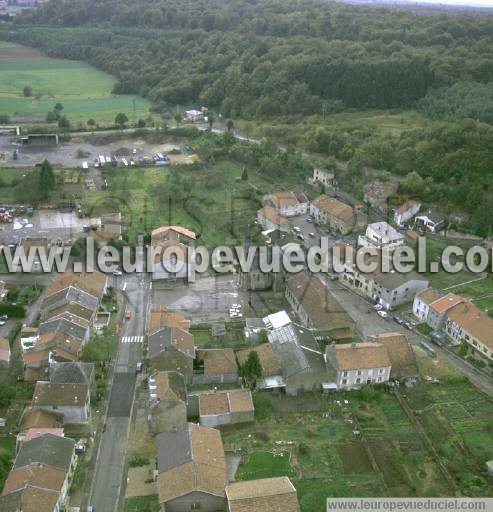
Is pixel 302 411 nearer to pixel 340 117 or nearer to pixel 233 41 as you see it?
pixel 340 117

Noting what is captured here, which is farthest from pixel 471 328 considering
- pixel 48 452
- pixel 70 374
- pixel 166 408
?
pixel 48 452

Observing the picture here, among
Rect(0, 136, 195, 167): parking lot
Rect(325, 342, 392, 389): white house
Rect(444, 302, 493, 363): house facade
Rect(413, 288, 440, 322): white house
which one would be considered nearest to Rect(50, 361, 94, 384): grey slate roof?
Rect(325, 342, 392, 389): white house

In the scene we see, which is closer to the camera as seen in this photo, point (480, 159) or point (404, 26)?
point (480, 159)

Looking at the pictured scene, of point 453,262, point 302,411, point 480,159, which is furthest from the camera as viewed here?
point 480,159

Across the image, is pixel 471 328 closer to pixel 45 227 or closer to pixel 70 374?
pixel 70 374

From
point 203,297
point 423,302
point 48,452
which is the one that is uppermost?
point 423,302

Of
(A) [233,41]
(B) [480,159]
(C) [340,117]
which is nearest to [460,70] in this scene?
(C) [340,117]

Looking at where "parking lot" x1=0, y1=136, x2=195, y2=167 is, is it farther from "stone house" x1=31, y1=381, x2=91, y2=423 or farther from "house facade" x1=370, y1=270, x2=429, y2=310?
"stone house" x1=31, y1=381, x2=91, y2=423
